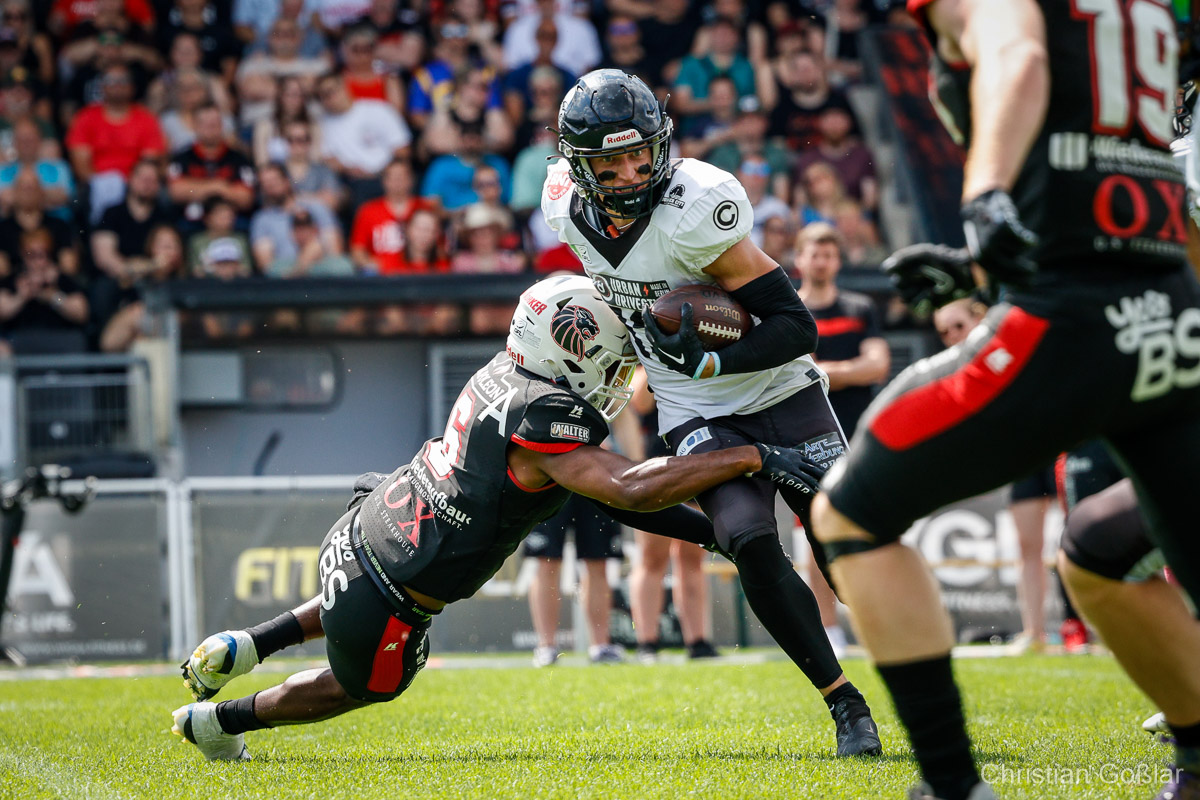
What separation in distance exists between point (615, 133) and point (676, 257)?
436 millimetres

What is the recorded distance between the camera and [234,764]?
13.5 feet

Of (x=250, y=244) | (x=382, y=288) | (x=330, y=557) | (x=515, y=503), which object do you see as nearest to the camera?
(x=515, y=503)

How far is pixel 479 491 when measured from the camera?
3906 millimetres

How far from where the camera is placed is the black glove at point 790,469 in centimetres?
388

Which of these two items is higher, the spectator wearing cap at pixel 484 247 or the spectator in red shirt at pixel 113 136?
the spectator in red shirt at pixel 113 136

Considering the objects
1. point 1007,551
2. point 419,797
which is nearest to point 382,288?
point 1007,551

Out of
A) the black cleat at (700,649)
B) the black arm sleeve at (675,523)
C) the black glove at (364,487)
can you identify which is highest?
the black glove at (364,487)

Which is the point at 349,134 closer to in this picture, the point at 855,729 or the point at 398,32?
the point at 398,32

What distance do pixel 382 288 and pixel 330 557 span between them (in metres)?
6.34

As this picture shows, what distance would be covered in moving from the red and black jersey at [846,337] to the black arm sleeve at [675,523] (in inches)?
111

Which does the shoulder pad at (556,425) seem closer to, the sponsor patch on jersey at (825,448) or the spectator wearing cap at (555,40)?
the sponsor patch on jersey at (825,448)

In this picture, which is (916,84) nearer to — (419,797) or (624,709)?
(624,709)

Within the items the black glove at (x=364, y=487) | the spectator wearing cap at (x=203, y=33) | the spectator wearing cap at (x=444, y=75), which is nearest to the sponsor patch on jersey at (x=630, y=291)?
the black glove at (x=364, y=487)

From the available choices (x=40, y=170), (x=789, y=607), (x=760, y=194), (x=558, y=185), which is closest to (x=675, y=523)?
(x=789, y=607)
